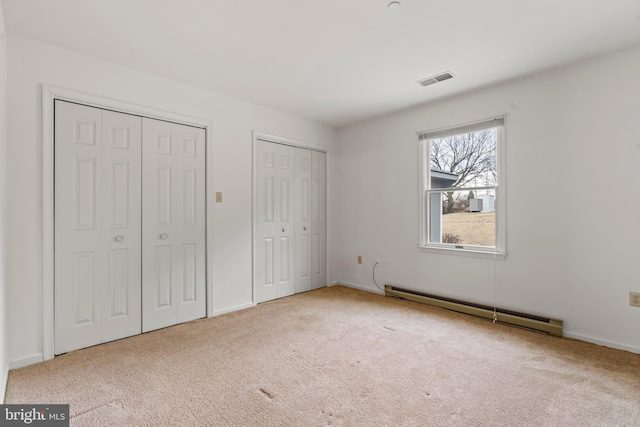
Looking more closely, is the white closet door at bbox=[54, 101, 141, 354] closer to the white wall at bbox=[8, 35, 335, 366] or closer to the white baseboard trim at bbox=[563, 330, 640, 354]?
the white wall at bbox=[8, 35, 335, 366]

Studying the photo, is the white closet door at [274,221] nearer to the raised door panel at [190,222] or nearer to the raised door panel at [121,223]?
the raised door panel at [190,222]

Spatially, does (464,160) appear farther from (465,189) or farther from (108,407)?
(108,407)

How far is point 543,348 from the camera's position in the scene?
2582mm

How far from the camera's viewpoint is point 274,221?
4055 mm

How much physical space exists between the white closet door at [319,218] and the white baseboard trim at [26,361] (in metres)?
2.98

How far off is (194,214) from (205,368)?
1.57 metres

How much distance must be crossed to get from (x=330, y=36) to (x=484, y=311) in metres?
3.01

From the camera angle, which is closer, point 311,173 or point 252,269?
point 252,269

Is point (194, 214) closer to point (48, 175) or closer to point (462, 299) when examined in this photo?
point (48, 175)

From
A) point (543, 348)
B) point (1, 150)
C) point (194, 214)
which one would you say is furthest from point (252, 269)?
point (543, 348)

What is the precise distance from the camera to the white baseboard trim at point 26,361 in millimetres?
2252

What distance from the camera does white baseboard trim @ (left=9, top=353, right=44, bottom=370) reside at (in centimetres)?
225

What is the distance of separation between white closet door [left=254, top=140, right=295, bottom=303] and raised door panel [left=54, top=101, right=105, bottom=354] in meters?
1.61

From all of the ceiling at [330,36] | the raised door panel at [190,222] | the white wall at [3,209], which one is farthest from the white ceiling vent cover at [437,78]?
the white wall at [3,209]
